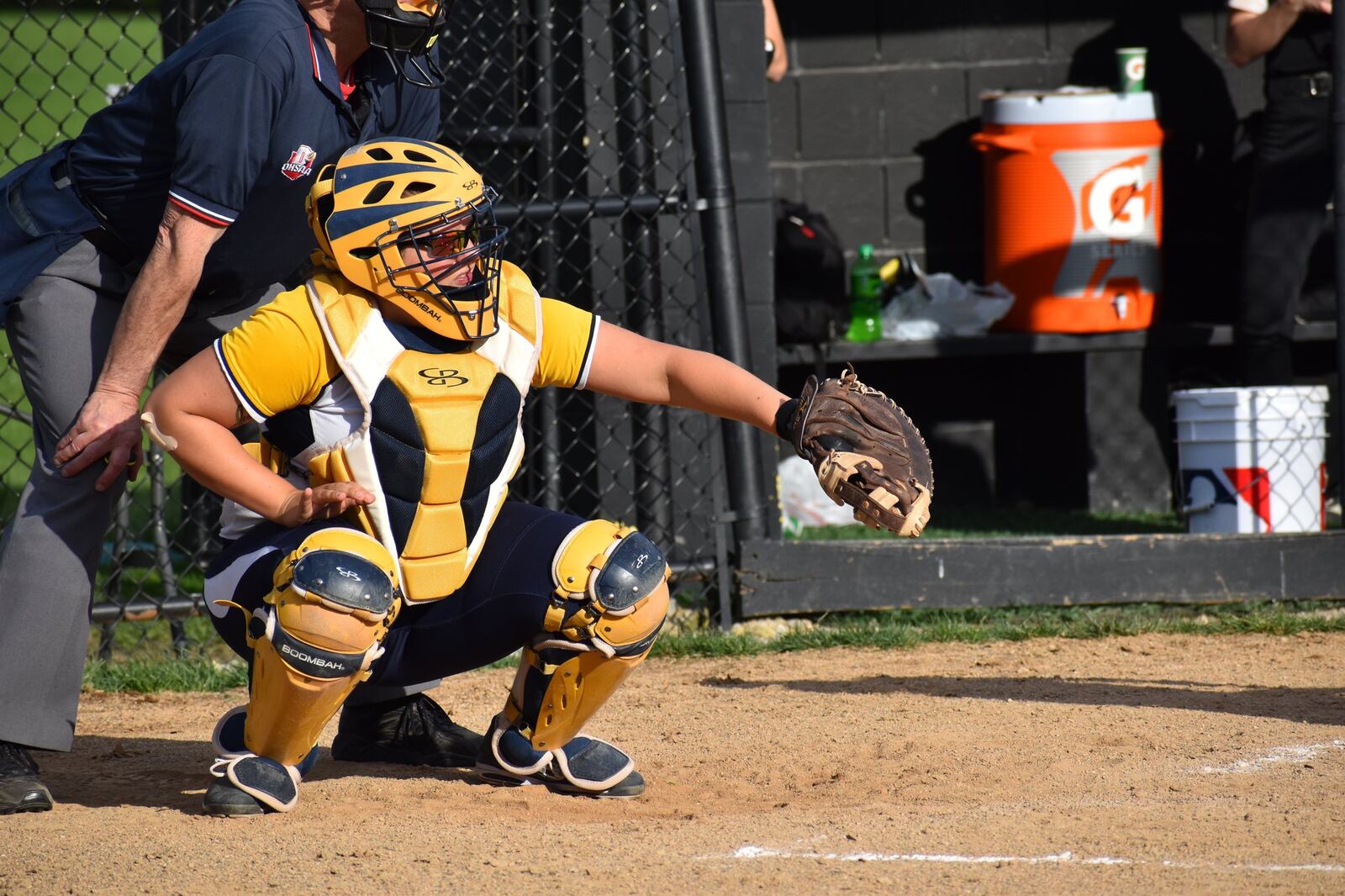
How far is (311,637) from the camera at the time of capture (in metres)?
2.90

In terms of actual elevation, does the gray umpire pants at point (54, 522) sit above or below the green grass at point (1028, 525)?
above

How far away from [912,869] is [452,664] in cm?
107

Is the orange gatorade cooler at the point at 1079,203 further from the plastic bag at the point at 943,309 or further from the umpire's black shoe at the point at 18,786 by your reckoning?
the umpire's black shoe at the point at 18,786

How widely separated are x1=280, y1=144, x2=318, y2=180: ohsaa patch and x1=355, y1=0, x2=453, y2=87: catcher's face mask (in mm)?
255

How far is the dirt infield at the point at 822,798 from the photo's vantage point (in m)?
2.66

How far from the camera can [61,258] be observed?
329cm

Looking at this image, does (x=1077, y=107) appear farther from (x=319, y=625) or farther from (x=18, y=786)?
(x=18, y=786)

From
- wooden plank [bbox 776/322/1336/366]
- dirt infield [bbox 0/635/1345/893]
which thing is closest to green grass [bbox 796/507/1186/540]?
wooden plank [bbox 776/322/1336/366]

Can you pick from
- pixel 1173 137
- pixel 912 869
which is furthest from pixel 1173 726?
pixel 1173 137

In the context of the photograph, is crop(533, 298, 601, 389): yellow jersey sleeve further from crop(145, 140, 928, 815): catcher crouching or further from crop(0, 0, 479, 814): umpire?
crop(0, 0, 479, 814): umpire

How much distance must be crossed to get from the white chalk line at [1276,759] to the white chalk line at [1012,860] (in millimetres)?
646

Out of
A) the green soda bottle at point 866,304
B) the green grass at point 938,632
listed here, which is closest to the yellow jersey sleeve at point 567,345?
the green grass at point 938,632

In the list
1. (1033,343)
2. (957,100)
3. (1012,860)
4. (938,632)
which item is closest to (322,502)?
(1012,860)

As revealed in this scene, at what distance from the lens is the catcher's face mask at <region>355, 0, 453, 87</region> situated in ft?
10.3
